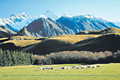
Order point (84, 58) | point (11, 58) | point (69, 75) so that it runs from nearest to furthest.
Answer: point (69, 75) → point (11, 58) → point (84, 58)

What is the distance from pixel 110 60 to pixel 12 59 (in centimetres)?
7904

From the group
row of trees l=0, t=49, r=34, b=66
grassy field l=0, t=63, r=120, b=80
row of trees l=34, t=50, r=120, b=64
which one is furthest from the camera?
row of trees l=34, t=50, r=120, b=64

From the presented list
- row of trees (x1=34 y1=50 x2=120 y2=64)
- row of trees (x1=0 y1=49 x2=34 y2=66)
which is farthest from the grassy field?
row of trees (x1=34 y1=50 x2=120 y2=64)

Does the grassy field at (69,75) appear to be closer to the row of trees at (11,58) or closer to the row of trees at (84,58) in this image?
the row of trees at (11,58)

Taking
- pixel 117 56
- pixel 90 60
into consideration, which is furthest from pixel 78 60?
pixel 117 56

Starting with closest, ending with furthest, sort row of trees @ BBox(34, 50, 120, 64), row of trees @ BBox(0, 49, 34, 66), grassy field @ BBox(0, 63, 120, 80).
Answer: grassy field @ BBox(0, 63, 120, 80) → row of trees @ BBox(0, 49, 34, 66) → row of trees @ BBox(34, 50, 120, 64)

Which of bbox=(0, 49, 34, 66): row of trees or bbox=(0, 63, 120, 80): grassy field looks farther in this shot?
bbox=(0, 49, 34, 66): row of trees

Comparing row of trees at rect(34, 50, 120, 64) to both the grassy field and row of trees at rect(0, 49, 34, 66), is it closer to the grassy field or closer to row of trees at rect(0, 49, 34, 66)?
row of trees at rect(0, 49, 34, 66)

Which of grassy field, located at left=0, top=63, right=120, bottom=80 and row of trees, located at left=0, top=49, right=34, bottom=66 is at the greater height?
row of trees, located at left=0, top=49, right=34, bottom=66

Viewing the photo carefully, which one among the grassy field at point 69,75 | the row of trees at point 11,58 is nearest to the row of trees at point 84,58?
the row of trees at point 11,58

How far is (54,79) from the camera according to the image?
1161 inches

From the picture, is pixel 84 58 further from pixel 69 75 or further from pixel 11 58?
pixel 69 75

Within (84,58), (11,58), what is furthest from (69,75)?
(84,58)

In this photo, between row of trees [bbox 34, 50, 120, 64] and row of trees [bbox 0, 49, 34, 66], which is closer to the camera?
row of trees [bbox 0, 49, 34, 66]
